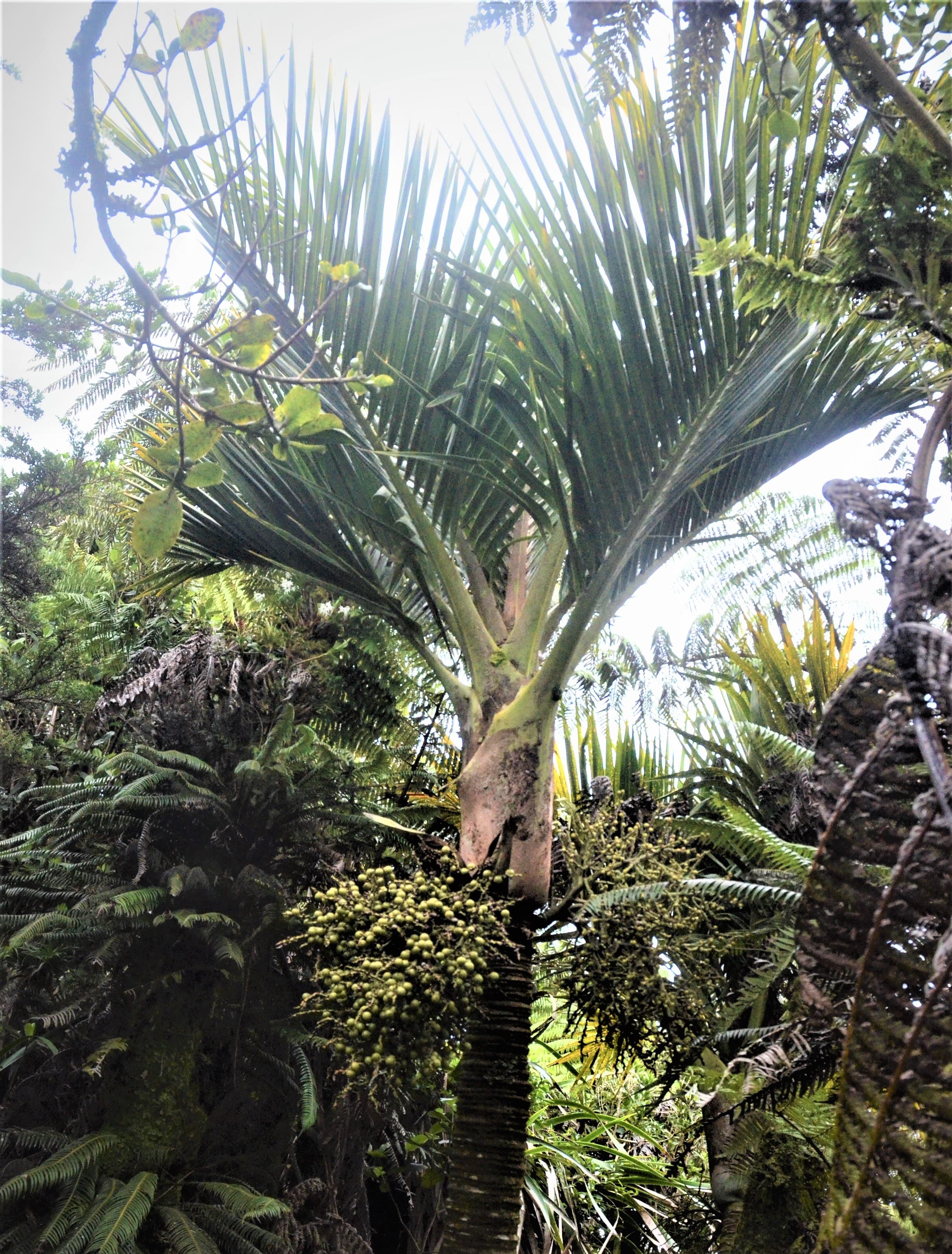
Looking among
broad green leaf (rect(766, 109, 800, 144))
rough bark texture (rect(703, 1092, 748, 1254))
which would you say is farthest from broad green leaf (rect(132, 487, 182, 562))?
rough bark texture (rect(703, 1092, 748, 1254))

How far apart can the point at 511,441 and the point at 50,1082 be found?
7.09 ft

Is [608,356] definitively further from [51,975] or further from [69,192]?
[51,975]

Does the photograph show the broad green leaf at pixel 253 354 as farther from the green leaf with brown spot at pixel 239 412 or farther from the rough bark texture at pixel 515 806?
the rough bark texture at pixel 515 806

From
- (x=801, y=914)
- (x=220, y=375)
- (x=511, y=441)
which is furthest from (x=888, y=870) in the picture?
(x=511, y=441)

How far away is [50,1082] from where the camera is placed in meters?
2.51

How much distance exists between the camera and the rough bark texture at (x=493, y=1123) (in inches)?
75.7

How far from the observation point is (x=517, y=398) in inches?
91.0

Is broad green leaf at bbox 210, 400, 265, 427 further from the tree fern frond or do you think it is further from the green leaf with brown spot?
the tree fern frond

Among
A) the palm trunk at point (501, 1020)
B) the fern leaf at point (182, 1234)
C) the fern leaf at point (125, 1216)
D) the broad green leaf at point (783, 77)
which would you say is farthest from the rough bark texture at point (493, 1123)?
the broad green leaf at point (783, 77)

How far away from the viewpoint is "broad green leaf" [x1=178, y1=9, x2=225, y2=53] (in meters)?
0.98

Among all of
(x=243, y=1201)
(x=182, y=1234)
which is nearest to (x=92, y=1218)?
(x=182, y=1234)

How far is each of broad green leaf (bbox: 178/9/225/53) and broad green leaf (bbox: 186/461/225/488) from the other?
45cm

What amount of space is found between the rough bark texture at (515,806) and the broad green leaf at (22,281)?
56.4 inches

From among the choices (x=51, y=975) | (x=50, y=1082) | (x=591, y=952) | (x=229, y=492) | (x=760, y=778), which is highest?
(x=229, y=492)
